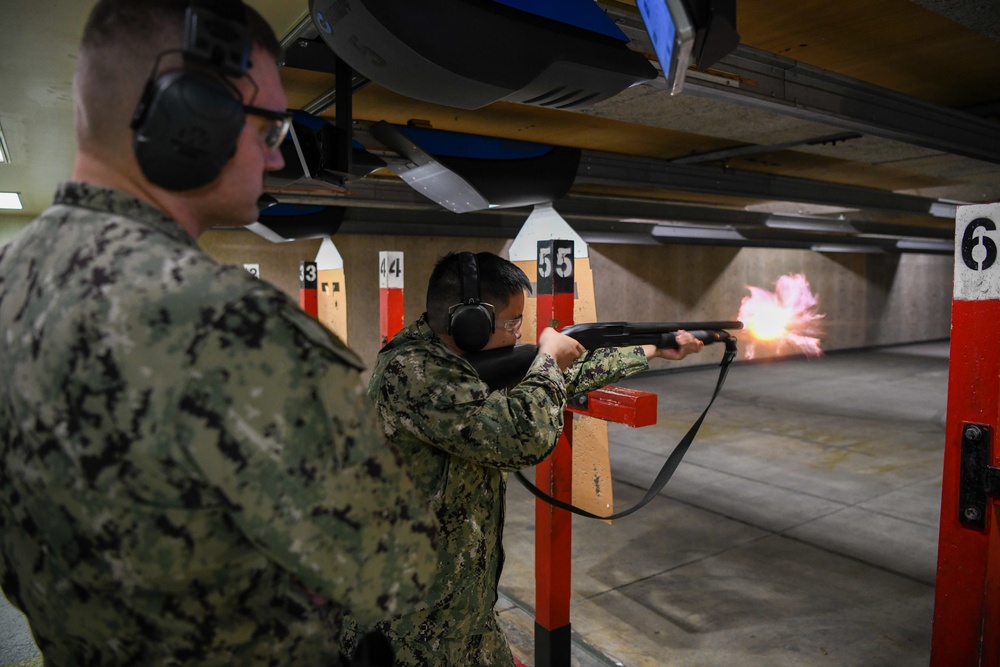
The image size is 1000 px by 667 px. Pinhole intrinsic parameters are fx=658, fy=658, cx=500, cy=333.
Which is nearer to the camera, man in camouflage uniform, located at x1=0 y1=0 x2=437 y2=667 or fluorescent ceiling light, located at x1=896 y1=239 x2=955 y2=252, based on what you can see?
man in camouflage uniform, located at x1=0 y1=0 x2=437 y2=667

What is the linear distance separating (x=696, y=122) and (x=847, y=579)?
2.50 meters

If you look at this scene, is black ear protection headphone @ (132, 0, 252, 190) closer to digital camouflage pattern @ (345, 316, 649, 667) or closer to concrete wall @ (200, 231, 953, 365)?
digital camouflage pattern @ (345, 316, 649, 667)

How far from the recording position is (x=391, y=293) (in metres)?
5.20

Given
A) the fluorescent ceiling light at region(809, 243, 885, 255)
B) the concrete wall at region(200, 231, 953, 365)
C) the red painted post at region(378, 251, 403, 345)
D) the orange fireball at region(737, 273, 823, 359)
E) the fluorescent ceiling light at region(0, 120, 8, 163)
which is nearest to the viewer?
the fluorescent ceiling light at region(0, 120, 8, 163)

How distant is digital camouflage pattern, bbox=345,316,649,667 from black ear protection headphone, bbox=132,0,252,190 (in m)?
0.90

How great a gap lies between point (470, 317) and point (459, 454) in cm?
36

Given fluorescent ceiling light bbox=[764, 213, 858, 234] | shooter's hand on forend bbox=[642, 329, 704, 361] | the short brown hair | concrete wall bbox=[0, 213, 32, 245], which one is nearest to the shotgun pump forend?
shooter's hand on forend bbox=[642, 329, 704, 361]

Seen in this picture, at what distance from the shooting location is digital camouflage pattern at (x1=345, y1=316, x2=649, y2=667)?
5.02 ft

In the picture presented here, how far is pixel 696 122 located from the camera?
3070mm

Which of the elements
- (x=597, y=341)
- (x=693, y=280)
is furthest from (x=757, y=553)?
(x=693, y=280)

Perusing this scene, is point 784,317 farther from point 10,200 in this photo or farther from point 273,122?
point 273,122

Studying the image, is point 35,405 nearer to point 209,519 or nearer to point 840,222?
point 209,519

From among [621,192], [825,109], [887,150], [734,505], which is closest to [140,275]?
[825,109]

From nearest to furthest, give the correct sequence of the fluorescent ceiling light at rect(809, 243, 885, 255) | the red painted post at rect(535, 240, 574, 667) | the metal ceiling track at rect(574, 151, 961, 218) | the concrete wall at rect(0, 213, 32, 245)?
1. the red painted post at rect(535, 240, 574, 667)
2. the metal ceiling track at rect(574, 151, 961, 218)
3. the concrete wall at rect(0, 213, 32, 245)
4. the fluorescent ceiling light at rect(809, 243, 885, 255)
